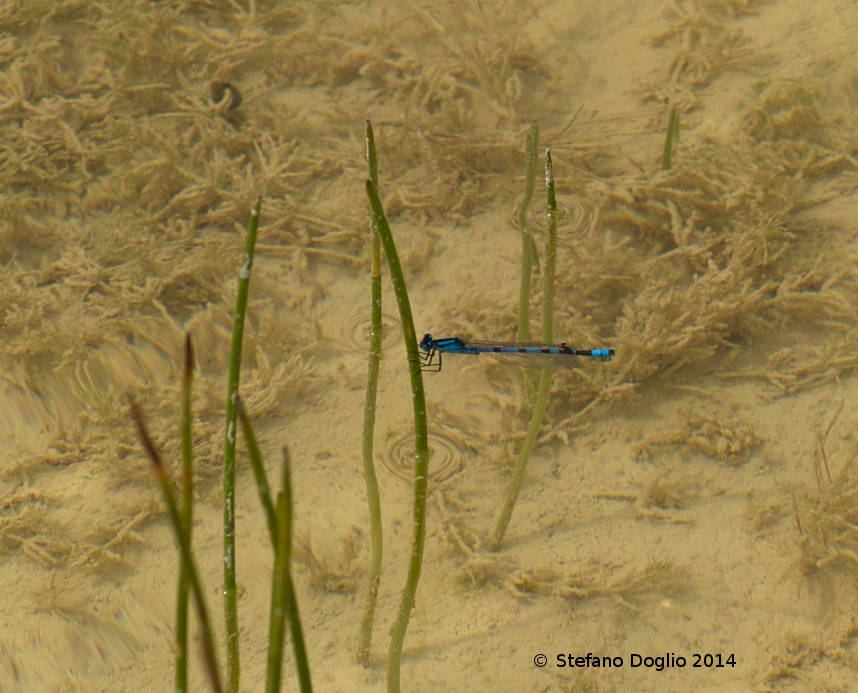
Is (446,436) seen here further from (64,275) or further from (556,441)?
(64,275)

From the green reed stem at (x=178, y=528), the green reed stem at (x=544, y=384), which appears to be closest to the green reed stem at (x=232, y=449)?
the green reed stem at (x=178, y=528)

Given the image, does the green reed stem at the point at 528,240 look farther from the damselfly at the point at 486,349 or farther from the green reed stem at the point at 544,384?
the damselfly at the point at 486,349

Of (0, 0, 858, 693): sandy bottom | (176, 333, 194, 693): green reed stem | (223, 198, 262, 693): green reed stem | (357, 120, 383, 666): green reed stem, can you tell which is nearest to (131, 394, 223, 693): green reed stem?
(176, 333, 194, 693): green reed stem

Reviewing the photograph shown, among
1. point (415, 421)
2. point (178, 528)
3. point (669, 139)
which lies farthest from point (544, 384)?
point (669, 139)

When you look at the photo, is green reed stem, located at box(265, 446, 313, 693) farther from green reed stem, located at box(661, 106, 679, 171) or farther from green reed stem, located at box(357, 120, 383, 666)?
green reed stem, located at box(661, 106, 679, 171)

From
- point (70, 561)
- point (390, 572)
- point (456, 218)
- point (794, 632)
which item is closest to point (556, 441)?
point (390, 572)

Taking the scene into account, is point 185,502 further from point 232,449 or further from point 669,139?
point 669,139
